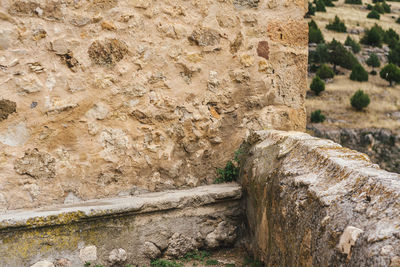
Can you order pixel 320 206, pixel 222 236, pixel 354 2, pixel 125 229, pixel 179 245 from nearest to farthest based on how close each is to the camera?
1. pixel 320 206
2. pixel 125 229
3. pixel 179 245
4. pixel 222 236
5. pixel 354 2

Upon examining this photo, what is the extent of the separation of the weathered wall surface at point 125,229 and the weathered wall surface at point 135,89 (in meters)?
0.25

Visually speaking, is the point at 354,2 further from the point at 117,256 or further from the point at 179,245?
the point at 117,256

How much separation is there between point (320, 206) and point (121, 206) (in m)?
1.29

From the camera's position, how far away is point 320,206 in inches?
54.2

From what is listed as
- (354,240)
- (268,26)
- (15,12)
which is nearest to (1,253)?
(15,12)

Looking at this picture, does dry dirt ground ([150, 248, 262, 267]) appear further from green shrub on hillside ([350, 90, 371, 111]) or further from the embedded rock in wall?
green shrub on hillside ([350, 90, 371, 111])

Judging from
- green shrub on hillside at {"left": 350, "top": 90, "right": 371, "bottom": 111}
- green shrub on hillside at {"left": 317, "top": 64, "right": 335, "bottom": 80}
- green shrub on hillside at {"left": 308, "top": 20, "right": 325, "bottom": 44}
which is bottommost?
green shrub on hillside at {"left": 350, "top": 90, "right": 371, "bottom": 111}

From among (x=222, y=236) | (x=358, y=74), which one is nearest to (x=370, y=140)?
(x=358, y=74)

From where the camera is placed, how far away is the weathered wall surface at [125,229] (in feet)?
6.59

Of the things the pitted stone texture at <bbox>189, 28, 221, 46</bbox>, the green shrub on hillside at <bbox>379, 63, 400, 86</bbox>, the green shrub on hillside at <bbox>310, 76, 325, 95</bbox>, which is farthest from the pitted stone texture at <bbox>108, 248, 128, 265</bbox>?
the green shrub on hillside at <bbox>379, 63, 400, 86</bbox>

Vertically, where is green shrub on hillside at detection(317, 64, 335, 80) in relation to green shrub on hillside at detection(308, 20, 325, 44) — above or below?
below

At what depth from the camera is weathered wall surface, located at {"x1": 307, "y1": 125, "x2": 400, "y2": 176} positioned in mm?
14055

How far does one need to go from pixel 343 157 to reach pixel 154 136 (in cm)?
151

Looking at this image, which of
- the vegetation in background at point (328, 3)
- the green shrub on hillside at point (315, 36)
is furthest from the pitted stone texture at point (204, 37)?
the vegetation in background at point (328, 3)
